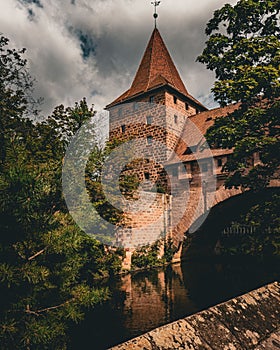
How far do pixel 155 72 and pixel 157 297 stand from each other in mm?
17719

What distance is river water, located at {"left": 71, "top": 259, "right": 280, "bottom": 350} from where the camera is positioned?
643 centimetres

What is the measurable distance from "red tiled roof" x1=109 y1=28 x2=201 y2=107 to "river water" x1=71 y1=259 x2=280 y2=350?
12.6m

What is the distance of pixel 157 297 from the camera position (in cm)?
959

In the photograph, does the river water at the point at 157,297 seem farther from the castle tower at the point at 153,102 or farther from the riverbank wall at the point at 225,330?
the castle tower at the point at 153,102

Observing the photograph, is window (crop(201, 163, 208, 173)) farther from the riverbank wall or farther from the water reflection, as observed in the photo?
the riverbank wall

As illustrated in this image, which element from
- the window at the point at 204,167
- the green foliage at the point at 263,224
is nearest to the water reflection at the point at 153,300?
the green foliage at the point at 263,224

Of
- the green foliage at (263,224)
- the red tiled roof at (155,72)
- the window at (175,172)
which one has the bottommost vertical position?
the green foliage at (263,224)

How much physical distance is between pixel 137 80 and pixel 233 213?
12311 mm

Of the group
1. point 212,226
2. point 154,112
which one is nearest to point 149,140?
point 154,112

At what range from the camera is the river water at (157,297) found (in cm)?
643

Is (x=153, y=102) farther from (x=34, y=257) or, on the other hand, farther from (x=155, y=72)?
(x=34, y=257)

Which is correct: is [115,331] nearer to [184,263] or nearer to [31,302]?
[31,302]

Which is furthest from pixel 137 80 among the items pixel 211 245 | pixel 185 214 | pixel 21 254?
pixel 21 254

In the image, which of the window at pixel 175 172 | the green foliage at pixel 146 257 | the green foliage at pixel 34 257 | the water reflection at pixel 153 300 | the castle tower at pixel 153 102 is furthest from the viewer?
the castle tower at pixel 153 102
